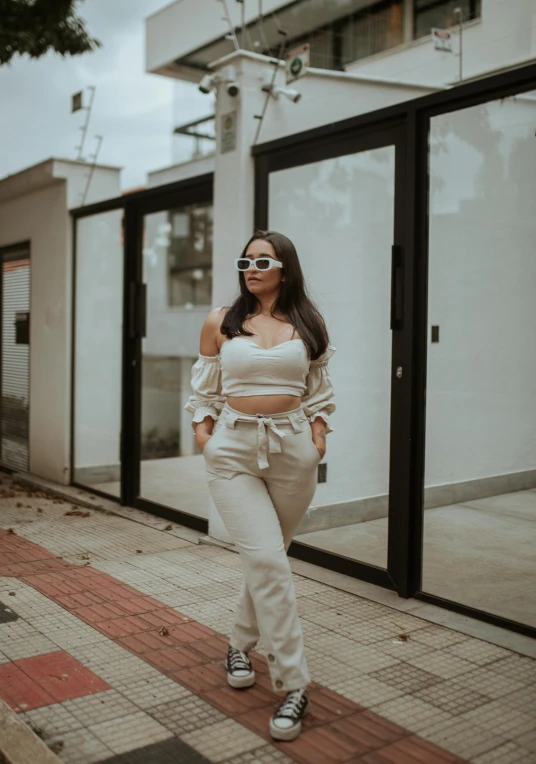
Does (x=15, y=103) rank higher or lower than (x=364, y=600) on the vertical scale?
higher

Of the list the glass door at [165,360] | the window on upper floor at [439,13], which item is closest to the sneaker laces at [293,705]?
the glass door at [165,360]

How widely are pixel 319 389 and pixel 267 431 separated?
438mm

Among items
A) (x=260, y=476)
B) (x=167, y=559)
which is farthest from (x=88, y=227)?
(x=260, y=476)

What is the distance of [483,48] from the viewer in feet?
17.5

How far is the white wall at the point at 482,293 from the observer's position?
4.48m

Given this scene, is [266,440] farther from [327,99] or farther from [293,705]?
[327,99]

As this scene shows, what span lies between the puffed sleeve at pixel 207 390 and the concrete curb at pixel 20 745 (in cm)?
145

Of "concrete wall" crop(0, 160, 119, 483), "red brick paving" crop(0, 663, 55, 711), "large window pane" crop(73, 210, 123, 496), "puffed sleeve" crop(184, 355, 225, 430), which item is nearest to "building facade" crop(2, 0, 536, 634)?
"large window pane" crop(73, 210, 123, 496)

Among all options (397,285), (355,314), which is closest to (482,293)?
(397,285)

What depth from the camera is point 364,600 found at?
197 inches

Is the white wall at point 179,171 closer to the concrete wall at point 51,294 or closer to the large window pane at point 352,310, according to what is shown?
the concrete wall at point 51,294

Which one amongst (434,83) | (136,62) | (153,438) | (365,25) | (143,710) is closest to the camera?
(143,710)

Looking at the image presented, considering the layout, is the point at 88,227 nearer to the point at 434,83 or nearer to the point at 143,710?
the point at 434,83

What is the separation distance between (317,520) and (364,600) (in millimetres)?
1057
